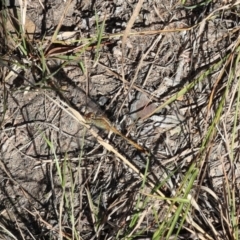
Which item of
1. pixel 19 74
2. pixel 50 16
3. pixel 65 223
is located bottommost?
pixel 65 223

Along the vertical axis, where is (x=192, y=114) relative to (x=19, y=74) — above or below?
below

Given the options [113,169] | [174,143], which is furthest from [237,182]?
[113,169]

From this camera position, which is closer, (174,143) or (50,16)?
(174,143)

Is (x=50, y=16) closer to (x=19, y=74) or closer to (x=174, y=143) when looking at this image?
(x=19, y=74)
